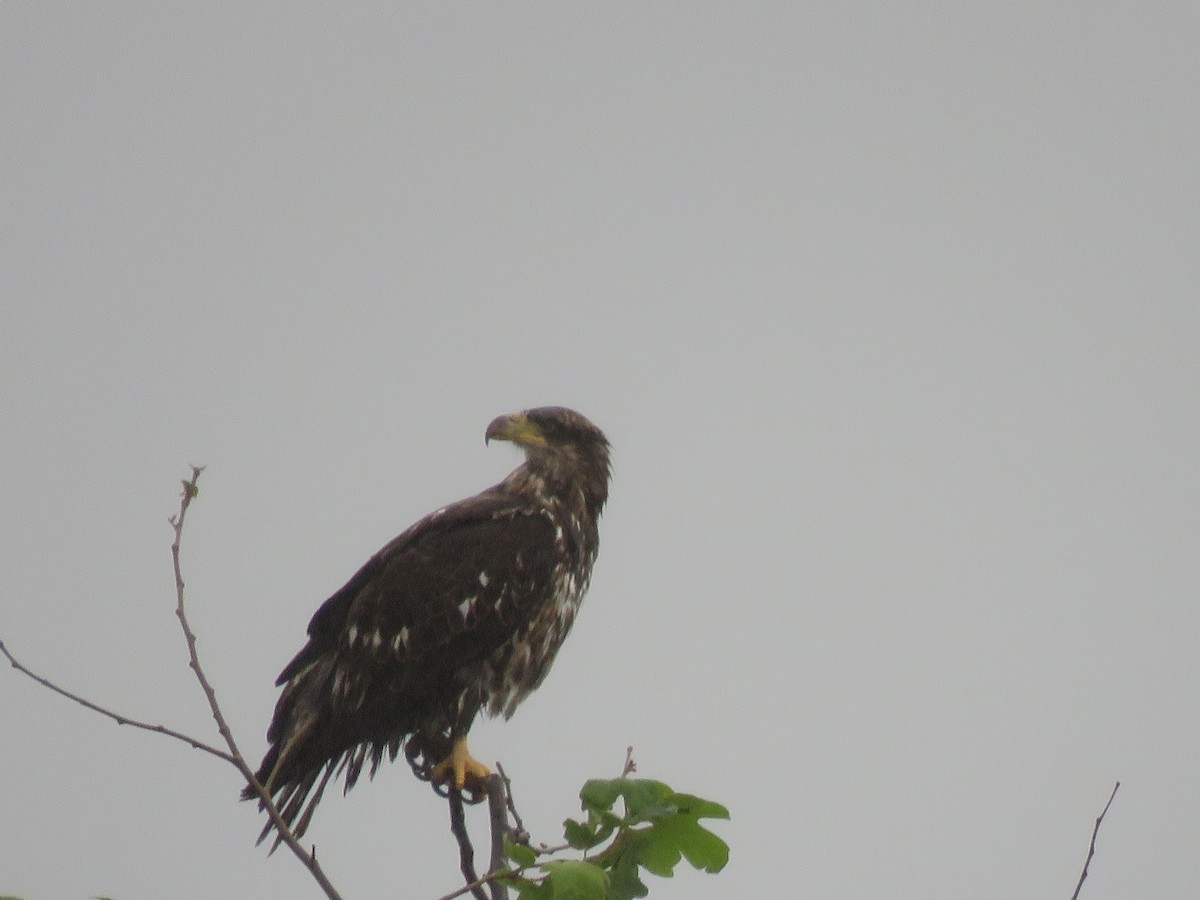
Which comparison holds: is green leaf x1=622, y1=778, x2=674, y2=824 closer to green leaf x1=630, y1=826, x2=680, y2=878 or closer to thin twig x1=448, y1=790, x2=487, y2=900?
green leaf x1=630, y1=826, x2=680, y2=878

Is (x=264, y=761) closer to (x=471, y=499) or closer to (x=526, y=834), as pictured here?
(x=471, y=499)

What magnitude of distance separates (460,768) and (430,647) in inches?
19.8

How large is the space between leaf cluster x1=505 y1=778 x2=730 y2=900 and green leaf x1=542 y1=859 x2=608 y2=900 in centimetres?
6

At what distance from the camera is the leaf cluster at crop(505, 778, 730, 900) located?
316cm

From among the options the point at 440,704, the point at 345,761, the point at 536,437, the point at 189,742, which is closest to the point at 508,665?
the point at 440,704

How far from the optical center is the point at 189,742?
11.3 feet

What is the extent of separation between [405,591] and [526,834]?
243 cm

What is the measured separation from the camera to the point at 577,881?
118 inches

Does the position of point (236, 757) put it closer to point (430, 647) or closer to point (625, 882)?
point (625, 882)

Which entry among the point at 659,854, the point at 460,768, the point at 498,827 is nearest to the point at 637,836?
the point at 659,854

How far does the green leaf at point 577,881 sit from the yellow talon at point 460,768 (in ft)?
8.77

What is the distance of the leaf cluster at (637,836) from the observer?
3162mm

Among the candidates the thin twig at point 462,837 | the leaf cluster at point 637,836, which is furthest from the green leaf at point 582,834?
the thin twig at point 462,837

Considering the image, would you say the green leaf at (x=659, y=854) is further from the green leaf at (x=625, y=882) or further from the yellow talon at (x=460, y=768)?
the yellow talon at (x=460, y=768)
